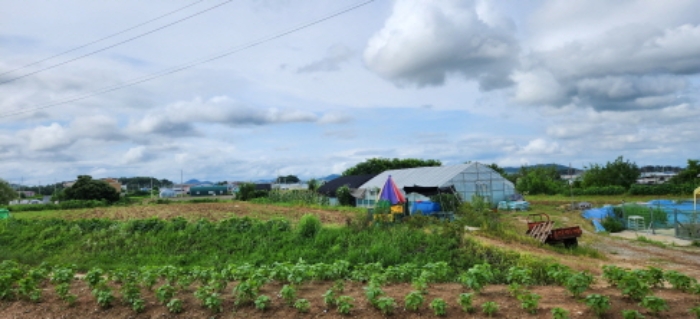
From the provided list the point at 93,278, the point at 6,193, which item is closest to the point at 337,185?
the point at 93,278

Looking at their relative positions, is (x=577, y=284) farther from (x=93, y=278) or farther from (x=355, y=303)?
(x=93, y=278)

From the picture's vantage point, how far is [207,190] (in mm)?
70750

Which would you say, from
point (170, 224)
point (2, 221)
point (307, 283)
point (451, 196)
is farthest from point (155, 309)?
point (451, 196)

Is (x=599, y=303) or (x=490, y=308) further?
(x=490, y=308)

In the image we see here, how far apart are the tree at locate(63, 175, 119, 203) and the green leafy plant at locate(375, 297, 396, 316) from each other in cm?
4706

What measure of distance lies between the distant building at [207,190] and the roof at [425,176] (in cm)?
3519

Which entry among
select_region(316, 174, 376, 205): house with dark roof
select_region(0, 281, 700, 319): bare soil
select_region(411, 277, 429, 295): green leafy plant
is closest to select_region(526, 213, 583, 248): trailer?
select_region(0, 281, 700, 319): bare soil

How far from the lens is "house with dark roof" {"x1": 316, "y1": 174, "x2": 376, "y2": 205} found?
41062 millimetres

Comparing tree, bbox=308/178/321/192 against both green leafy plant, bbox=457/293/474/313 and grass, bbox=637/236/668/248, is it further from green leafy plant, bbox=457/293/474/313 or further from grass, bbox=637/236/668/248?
green leafy plant, bbox=457/293/474/313

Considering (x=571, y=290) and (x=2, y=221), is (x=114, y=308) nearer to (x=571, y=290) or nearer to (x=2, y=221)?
(x=571, y=290)

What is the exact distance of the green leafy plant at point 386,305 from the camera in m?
5.71

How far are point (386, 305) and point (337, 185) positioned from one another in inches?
1521

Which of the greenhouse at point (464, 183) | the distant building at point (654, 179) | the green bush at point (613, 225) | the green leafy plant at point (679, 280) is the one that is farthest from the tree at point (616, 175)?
the green leafy plant at point (679, 280)

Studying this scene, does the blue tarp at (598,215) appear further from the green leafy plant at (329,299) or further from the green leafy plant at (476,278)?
the green leafy plant at (329,299)
